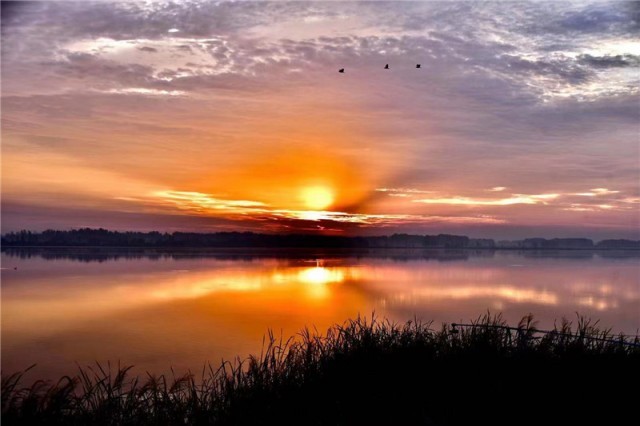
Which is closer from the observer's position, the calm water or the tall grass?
the tall grass

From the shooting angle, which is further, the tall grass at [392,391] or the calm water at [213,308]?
the calm water at [213,308]

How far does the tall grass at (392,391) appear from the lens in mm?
9242

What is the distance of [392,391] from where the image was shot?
10469 mm

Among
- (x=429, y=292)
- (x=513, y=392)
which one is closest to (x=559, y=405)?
(x=513, y=392)

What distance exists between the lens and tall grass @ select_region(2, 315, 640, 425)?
924 centimetres

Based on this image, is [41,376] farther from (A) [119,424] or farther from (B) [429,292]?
(B) [429,292]

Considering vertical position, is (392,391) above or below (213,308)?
above

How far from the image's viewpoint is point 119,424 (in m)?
9.20

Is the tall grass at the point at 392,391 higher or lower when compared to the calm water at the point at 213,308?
higher

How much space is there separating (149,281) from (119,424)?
53.9m

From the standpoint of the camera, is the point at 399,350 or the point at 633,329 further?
the point at 633,329

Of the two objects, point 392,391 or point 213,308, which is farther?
point 213,308

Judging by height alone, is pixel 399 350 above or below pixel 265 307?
above

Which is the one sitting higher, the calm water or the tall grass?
the tall grass
